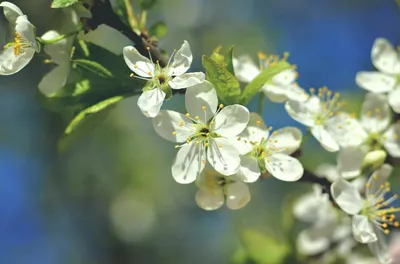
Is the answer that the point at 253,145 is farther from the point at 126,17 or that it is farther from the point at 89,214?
the point at 89,214

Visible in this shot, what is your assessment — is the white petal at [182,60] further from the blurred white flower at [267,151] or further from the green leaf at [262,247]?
the green leaf at [262,247]

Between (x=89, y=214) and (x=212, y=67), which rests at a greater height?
(x=212, y=67)

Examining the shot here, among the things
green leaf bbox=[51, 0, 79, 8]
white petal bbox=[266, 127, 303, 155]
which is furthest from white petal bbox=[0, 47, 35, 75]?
white petal bbox=[266, 127, 303, 155]

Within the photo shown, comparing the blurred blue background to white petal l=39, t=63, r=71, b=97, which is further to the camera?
the blurred blue background

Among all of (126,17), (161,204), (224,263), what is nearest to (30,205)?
(161,204)

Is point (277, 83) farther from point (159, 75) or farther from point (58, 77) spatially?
point (58, 77)

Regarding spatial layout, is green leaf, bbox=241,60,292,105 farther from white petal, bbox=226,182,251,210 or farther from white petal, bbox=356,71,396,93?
white petal, bbox=356,71,396,93

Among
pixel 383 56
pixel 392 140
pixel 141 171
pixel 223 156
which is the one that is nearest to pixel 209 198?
pixel 223 156
